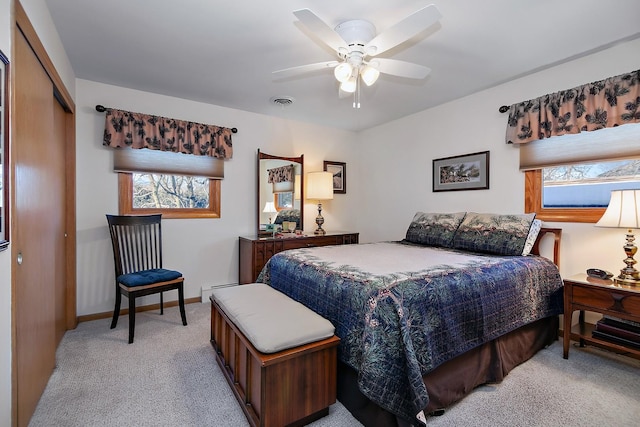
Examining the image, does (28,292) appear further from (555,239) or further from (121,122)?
(555,239)

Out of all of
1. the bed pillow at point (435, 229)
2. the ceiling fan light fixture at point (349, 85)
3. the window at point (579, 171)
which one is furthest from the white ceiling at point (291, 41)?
the bed pillow at point (435, 229)

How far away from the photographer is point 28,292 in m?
1.63

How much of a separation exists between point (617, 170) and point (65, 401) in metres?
4.27

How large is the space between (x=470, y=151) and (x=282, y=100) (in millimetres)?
2252

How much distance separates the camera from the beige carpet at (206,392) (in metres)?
1.65

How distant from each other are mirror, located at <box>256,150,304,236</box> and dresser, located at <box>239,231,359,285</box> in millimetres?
376

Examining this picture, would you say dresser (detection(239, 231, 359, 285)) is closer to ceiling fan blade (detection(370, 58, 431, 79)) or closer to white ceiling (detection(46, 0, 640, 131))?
white ceiling (detection(46, 0, 640, 131))

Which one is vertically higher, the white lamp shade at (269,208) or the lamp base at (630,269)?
the white lamp shade at (269,208)

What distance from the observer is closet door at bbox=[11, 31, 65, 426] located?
4.83 feet

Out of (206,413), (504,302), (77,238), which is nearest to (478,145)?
(504,302)

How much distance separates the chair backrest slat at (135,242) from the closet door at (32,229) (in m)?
0.65

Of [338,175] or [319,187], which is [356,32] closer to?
[319,187]

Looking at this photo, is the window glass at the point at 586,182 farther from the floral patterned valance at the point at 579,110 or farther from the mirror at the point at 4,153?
the mirror at the point at 4,153

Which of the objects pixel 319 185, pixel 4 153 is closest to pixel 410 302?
pixel 4 153
